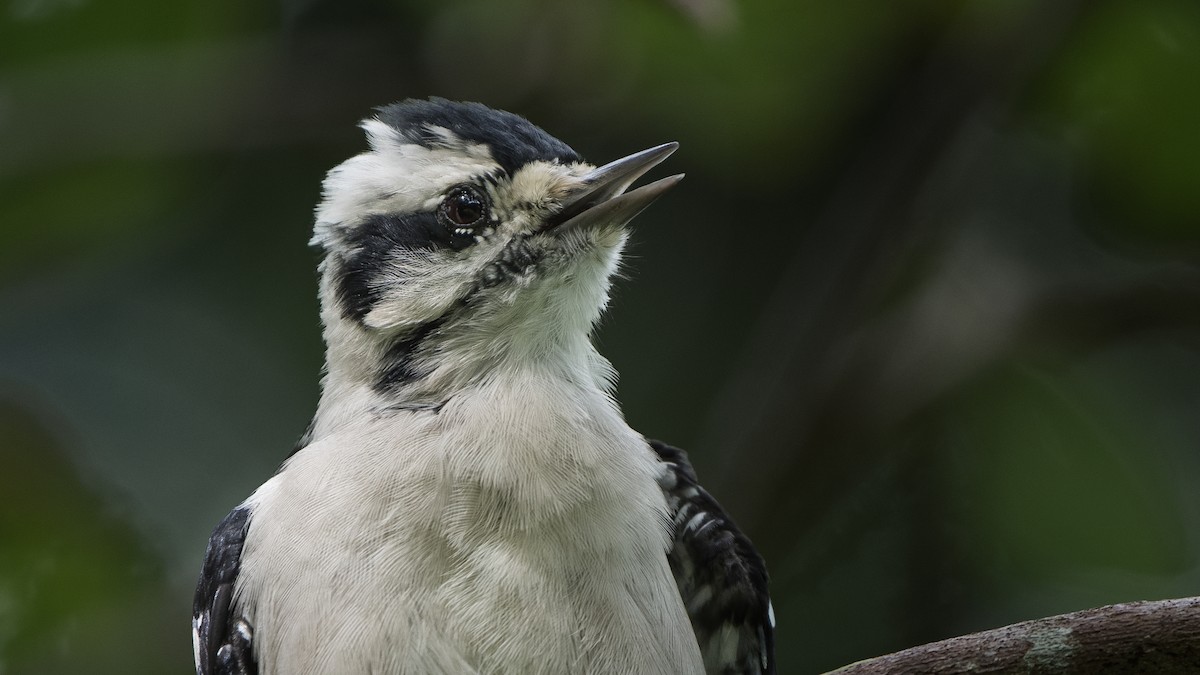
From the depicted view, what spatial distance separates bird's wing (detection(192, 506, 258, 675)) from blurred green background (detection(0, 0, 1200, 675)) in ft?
5.50

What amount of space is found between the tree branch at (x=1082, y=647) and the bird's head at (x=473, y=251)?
5.19 feet

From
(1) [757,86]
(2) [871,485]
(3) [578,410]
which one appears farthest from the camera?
(2) [871,485]

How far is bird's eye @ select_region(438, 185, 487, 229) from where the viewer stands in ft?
14.8

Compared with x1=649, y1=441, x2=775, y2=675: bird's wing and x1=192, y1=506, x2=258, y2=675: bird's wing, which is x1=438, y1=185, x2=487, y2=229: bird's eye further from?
x1=192, y1=506, x2=258, y2=675: bird's wing

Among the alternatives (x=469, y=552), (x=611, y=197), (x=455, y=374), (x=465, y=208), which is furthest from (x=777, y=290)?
(x=469, y=552)

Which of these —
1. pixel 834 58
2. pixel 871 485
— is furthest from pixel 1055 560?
pixel 834 58

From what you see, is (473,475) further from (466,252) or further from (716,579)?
(716,579)

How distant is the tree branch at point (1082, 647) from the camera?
10.8ft

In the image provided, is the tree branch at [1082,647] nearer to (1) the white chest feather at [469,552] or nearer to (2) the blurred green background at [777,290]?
(1) the white chest feather at [469,552]

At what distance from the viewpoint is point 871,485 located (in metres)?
7.14

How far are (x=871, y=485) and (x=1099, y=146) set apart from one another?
6.77ft

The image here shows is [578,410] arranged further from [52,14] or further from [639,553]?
[52,14]

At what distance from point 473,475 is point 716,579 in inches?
45.5

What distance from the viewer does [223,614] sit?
4277mm
